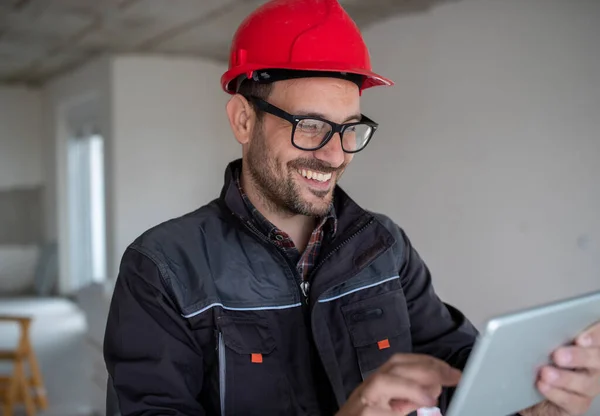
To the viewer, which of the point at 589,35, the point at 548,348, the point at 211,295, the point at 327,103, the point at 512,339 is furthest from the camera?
the point at 589,35

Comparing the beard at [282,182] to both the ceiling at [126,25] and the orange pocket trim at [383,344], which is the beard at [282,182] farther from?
the ceiling at [126,25]

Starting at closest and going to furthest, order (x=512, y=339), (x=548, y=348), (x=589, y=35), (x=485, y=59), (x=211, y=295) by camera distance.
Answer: (x=512, y=339) < (x=548, y=348) < (x=211, y=295) < (x=589, y=35) < (x=485, y=59)

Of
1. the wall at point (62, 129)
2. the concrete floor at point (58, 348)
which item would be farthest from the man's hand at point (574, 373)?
the wall at point (62, 129)

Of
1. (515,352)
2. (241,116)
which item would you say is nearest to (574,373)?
(515,352)

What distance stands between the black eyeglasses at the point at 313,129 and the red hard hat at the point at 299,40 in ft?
0.30

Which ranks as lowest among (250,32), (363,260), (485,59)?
(363,260)

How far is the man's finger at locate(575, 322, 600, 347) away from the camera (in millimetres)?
914

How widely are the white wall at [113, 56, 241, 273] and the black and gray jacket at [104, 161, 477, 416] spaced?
463cm

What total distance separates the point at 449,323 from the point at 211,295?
0.55 meters

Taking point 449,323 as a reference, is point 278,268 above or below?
above

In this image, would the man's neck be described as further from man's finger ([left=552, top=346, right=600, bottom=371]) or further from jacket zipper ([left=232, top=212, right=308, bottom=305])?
man's finger ([left=552, top=346, right=600, bottom=371])

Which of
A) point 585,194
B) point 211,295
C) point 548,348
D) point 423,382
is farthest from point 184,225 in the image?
point 585,194

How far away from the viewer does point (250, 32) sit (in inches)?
52.9

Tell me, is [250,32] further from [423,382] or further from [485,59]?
[485,59]
